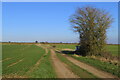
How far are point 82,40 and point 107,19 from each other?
25.7 ft

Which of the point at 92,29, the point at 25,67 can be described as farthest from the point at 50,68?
the point at 92,29

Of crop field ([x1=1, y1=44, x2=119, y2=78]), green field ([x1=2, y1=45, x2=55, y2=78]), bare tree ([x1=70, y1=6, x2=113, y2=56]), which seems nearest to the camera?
crop field ([x1=1, y1=44, x2=119, y2=78])

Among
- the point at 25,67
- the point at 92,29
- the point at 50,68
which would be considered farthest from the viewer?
the point at 92,29

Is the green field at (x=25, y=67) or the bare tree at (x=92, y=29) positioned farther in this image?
the bare tree at (x=92, y=29)

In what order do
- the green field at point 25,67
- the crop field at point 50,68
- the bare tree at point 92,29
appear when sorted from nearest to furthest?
the crop field at point 50,68
the green field at point 25,67
the bare tree at point 92,29

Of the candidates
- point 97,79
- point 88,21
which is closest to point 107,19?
point 88,21

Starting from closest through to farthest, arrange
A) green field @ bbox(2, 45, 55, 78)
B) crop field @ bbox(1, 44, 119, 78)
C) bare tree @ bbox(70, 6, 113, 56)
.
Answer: crop field @ bbox(1, 44, 119, 78), green field @ bbox(2, 45, 55, 78), bare tree @ bbox(70, 6, 113, 56)

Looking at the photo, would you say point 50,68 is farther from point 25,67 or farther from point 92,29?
point 92,29

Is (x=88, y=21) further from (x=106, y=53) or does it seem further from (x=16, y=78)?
(x=16, y=78)

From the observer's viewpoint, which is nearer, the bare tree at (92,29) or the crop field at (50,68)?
the crop field at (50,68)

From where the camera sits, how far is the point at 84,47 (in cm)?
3741

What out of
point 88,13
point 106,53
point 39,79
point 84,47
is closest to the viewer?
point 39,79

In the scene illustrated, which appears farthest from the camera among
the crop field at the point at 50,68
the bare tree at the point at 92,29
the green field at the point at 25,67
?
the bare tree at the point at 92,29

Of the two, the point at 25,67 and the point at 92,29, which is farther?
the point at 92,29
